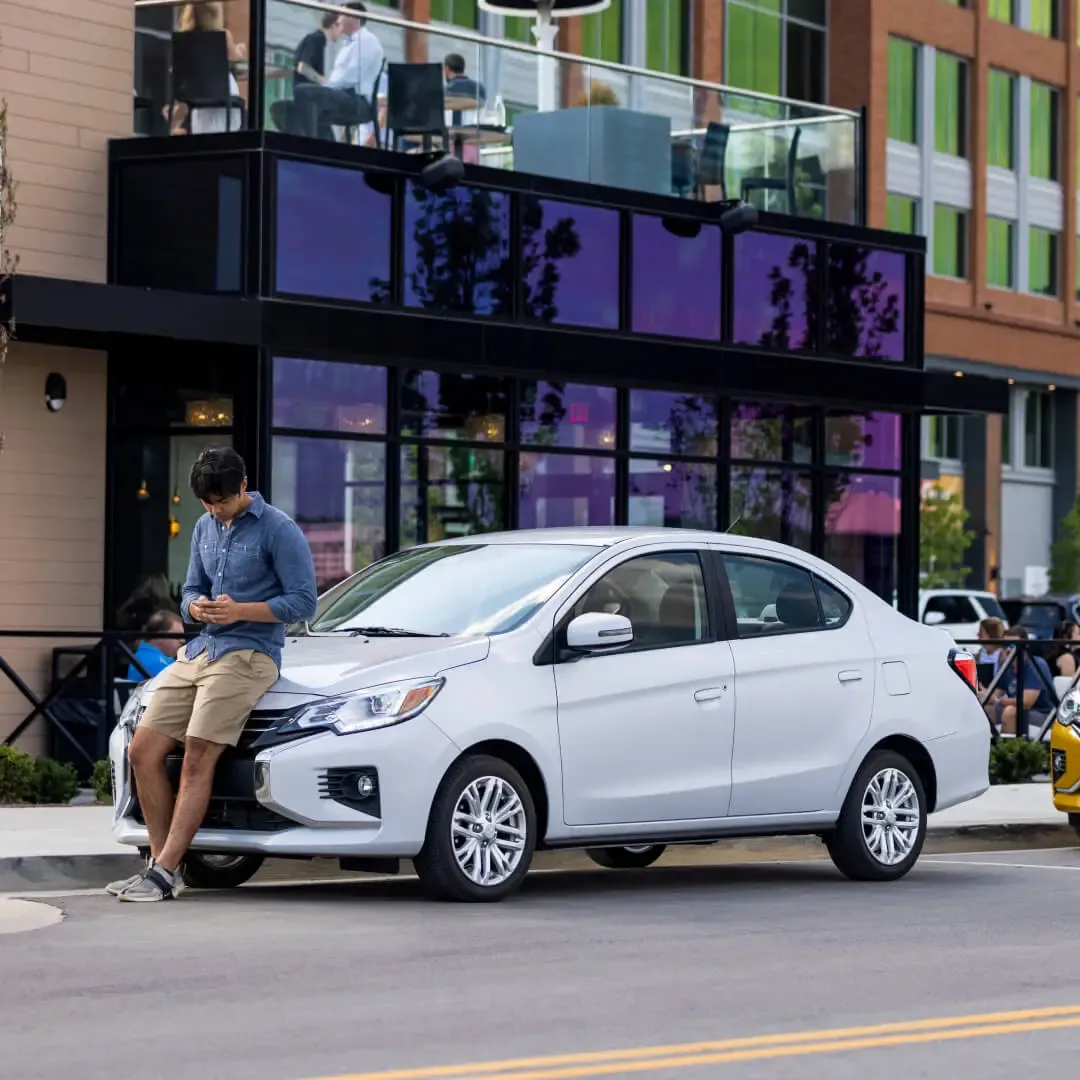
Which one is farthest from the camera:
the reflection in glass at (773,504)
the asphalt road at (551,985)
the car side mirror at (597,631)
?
the reflection in glass at (773,504)

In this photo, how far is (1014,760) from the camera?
65.3ft

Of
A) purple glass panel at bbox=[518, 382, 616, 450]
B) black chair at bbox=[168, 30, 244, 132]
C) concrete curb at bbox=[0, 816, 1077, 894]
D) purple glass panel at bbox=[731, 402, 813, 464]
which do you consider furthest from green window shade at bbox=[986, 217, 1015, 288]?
concrete curb at bbox=[0, 816, 1077, 894]

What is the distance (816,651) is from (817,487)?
11.5 m

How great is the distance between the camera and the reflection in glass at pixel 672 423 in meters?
22.6

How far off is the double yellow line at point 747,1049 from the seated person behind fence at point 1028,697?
43.2 feet

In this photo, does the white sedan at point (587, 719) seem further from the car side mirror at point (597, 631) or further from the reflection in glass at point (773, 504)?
the reflection in glass at point (773, 504)

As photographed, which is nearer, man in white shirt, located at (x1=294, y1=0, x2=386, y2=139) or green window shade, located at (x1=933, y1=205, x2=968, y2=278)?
man in white shirt, located at (x1=294, y1=0, x2=386, y2=139)

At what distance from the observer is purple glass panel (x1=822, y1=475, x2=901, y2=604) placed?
957 inches

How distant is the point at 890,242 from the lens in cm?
2516

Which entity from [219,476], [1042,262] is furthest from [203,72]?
[1042,262]

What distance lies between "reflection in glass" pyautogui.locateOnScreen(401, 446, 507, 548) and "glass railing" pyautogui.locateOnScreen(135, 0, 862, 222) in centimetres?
256

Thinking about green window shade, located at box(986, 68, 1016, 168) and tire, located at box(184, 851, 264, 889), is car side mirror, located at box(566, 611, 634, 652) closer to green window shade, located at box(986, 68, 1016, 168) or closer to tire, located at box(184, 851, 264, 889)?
tire, located at box(184, 851, 264, 889)

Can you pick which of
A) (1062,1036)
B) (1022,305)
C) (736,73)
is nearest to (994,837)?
(1062,1036)

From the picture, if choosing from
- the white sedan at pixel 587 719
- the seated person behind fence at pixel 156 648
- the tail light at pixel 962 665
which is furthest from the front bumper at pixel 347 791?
the seated person behind fence at pixel 156 648
